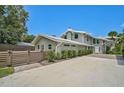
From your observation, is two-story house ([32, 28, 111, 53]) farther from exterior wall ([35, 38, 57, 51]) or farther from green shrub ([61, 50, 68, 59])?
green shrub ([61, 50, 68, 59])

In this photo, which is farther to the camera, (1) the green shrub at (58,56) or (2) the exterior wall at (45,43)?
(2) the exterior wall at (45,43)

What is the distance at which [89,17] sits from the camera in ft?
59.6

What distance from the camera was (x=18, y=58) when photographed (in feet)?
46.0

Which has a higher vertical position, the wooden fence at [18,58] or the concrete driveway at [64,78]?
the wooden fence at [18,58]

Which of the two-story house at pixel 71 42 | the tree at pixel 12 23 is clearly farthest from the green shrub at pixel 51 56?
the tree at pixel 12 23

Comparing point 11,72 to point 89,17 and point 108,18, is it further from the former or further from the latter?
point 108,18

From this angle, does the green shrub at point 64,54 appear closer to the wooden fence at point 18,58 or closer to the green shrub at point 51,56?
the green shrub at point 51,56

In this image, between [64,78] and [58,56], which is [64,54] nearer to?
[58,56]

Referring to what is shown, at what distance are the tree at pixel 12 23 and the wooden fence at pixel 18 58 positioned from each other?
22.7 ft

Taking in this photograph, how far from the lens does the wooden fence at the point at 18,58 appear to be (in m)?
13.0
